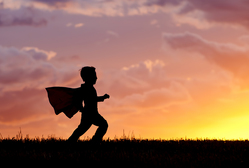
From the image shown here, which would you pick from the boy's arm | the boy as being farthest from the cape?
the boy's arm

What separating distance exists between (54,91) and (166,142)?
4.55 metres

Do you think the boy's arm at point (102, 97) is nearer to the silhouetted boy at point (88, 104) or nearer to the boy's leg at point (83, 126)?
the silhouetted boy at point (88, 104)

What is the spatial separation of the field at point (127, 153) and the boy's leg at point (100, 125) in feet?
1.25

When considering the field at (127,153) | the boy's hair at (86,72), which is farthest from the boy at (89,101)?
the field at (127,153)

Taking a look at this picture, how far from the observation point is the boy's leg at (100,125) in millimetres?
10594

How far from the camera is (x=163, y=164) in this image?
29.6 ft

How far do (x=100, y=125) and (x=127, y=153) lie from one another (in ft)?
3.63

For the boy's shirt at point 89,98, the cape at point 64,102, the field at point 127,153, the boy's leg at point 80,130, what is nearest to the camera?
the field at point 127,153

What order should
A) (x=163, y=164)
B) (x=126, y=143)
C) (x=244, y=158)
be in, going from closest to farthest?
(x=163, y=164)
(x=244, y=158)
(x=126, y=143)

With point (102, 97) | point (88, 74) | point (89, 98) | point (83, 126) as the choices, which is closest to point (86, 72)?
point (88, 74)

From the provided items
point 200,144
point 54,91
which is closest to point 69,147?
point 54,91

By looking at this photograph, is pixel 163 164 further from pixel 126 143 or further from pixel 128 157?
pixel 126 143

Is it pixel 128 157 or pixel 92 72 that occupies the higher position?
pixel 92 72

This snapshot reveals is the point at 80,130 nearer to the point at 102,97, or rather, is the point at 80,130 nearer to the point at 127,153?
the point at 102,97
